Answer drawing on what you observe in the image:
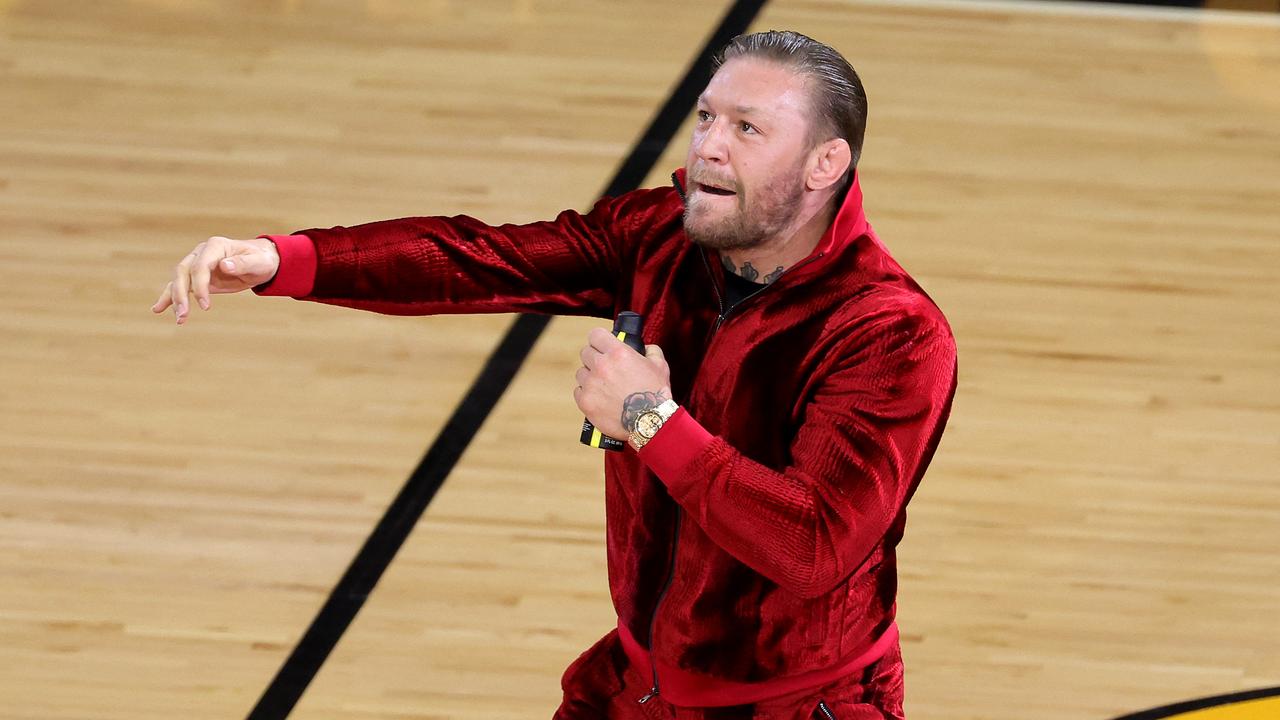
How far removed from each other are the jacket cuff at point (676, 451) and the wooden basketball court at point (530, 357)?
1.48 metres

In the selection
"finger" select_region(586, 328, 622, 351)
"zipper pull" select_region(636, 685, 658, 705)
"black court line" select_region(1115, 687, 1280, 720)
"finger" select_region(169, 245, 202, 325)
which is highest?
"finger" select_region(169, 245, 202, 325)

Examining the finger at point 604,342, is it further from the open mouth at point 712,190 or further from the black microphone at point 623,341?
the open mouth at point 712,190

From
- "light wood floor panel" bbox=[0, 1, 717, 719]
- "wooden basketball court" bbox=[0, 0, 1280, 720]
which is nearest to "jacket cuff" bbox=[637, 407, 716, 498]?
"wooden basketball court" bbox=[0, 0, 1280, 720]

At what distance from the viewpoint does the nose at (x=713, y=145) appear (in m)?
2.13

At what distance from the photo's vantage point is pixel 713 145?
84.0 inches

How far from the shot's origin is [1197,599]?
3.70 meters

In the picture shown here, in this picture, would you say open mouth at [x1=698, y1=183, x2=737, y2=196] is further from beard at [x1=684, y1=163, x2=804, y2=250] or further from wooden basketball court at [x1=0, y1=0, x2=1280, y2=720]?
wooden basketball court at [x1=0, y1=0, x2=1280, y2=720]

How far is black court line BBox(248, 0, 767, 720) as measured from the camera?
11.2ft

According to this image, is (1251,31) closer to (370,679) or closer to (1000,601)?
(1000,601)

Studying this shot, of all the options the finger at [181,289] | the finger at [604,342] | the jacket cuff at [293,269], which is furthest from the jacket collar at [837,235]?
the finger at [181,289]

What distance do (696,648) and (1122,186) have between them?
3.29 meters

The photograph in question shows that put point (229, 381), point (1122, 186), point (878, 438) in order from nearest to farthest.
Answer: point (878, 438)
point (229, 381)
point (1122, 186)

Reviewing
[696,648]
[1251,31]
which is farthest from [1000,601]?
[1251,31]

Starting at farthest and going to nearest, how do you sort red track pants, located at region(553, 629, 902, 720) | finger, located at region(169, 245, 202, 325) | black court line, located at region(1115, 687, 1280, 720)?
black court line, located at region(1115, 687, 1280, 720) → red track pants, located at region(553, 629, 902, 720) → finger, located at region(169, 245, 202, 325)
